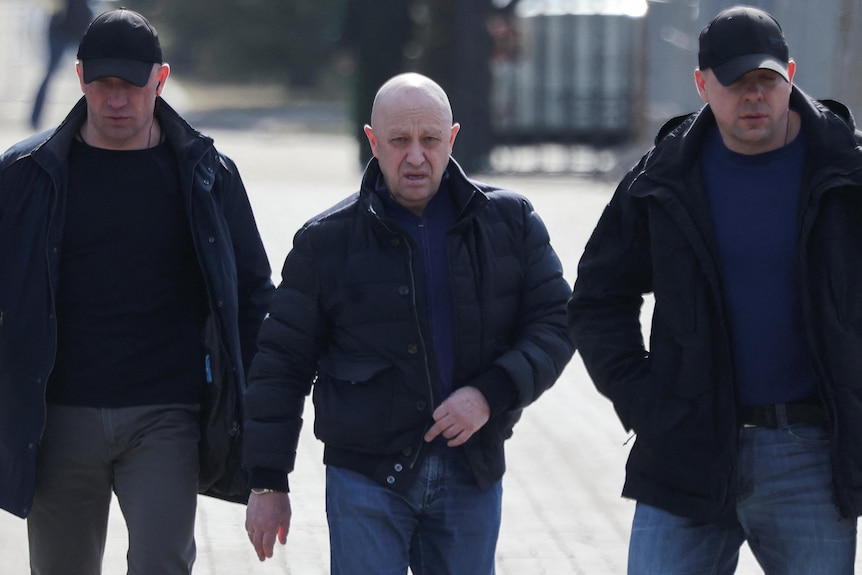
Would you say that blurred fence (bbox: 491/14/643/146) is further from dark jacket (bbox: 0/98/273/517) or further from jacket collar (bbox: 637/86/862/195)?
jacket collar (bbox: 637/86/862/195)

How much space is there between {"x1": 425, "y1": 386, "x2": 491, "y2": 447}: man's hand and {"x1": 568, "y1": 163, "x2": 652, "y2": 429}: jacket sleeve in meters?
0.26

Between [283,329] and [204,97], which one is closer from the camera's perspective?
[283,329]

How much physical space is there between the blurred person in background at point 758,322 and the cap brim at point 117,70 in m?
1.28

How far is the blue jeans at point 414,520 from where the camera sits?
12.9 feet

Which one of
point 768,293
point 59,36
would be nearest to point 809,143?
point 768,293

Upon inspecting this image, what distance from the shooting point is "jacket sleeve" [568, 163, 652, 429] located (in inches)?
149

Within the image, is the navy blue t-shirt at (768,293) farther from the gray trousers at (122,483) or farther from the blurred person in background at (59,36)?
the blurred person in background at (59,36)

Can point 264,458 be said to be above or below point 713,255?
below

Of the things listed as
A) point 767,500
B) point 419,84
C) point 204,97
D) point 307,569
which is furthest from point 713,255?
point 204,97

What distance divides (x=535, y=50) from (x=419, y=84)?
46.3 feet

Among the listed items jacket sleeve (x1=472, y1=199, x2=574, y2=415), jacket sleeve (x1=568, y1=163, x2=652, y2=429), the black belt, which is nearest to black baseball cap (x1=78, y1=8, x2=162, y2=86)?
jacket sleeve (x1=472, y1=199, x2=574, y2=415)

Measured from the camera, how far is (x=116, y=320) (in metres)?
4.26

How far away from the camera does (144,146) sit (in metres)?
4.38

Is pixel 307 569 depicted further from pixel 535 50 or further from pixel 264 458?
pixel 535 50
